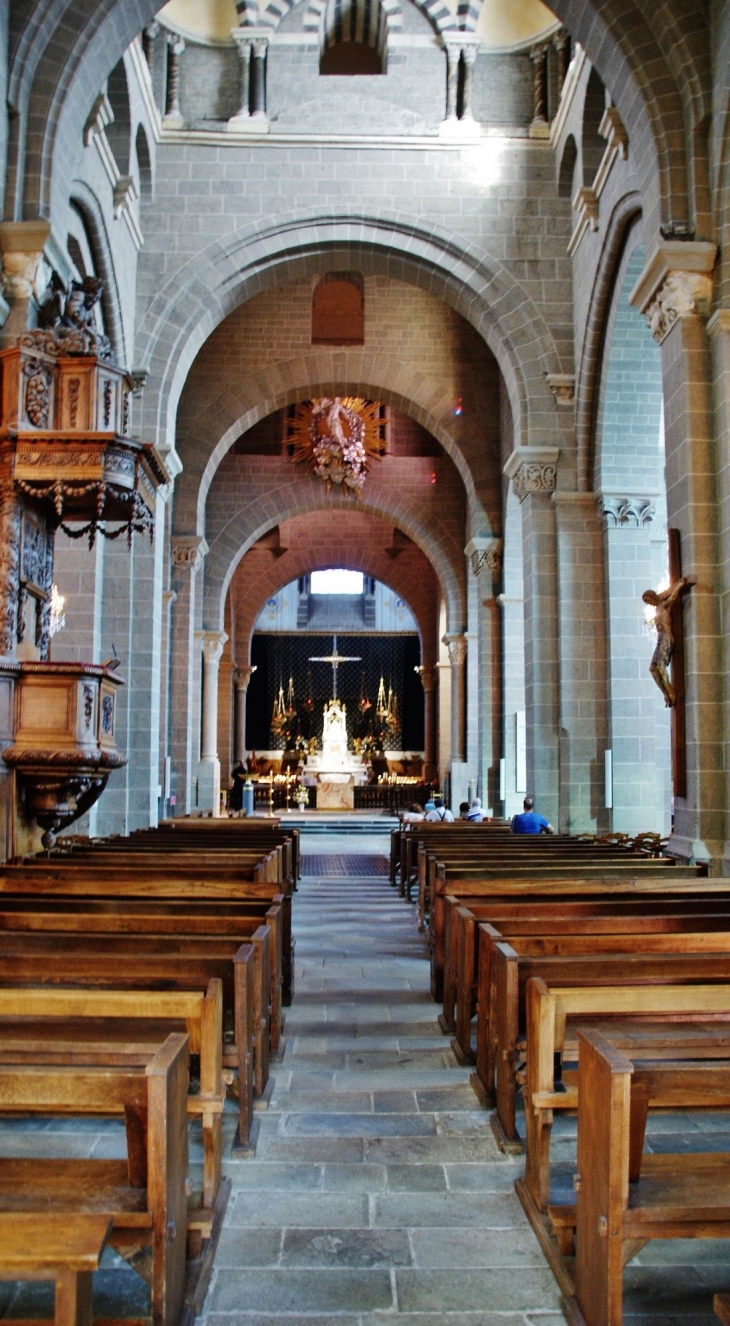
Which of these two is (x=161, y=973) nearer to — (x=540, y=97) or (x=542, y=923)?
(x=542, y=923)

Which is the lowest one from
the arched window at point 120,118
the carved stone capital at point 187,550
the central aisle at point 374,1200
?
the central aisle at point 374,1200

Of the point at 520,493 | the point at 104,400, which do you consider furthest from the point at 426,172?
the point at 104,400

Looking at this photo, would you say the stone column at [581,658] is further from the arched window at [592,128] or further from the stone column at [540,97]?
the stone column at [540,97]

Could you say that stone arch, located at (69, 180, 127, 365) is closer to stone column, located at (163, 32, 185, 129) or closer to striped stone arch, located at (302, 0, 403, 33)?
stone column, located at (163, 32, 185, 129)

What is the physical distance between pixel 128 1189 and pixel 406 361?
53.0 ft

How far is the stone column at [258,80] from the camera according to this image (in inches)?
511

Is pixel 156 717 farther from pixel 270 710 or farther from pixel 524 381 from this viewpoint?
pixel 270 710

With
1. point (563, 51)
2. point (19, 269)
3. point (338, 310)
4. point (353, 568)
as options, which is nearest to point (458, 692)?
point (353, 568)

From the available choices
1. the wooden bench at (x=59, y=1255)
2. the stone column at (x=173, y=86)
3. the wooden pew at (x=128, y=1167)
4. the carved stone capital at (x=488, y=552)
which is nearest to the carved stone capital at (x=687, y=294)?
the stone column at (x=173, y=86)

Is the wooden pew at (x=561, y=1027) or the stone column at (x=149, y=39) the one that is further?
the stone column at (x=149, y=39)

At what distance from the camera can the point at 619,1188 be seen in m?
2.32

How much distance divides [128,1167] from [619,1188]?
1.07 metres

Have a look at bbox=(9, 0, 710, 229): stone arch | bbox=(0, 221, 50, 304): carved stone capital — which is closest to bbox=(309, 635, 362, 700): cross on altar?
bbox=(9, 0, 710, 229): stone arch

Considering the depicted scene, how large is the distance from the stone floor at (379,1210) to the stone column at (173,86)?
447 inches
